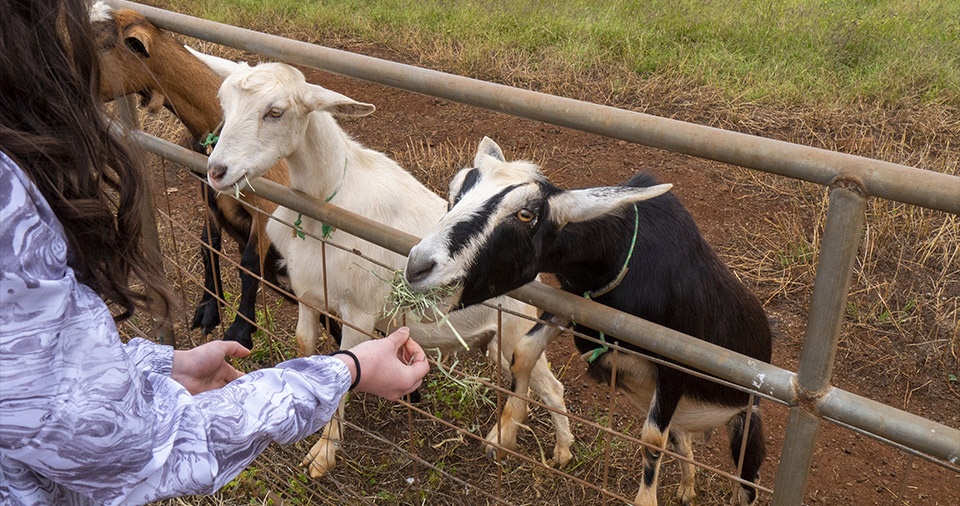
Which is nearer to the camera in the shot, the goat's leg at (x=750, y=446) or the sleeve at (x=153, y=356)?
the sleeve at (x=153, y=356)

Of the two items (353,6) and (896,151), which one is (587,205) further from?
(353,6)

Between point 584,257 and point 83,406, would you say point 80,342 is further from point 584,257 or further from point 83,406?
point 584,257

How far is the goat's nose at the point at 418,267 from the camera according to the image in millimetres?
2021

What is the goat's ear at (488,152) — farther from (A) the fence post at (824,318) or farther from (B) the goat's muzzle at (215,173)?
(A) the fence post at (824,318)

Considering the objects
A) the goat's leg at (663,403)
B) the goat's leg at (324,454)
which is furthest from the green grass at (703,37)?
the goat's leg at (663,403)

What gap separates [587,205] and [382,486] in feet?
5.83

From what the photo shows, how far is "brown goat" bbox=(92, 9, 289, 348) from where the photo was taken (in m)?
3.89

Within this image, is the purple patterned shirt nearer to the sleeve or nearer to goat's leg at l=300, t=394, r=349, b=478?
the sleeve

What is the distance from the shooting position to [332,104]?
3.13 metres

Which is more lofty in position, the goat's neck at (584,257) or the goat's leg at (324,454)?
the goat's neck at (584,257)

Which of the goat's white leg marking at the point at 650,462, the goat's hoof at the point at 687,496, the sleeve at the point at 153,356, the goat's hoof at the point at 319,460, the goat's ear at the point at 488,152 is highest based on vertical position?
the goat's ear at the point at 488,152

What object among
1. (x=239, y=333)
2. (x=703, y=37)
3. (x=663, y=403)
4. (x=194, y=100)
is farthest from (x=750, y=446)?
(x=703, y=37)

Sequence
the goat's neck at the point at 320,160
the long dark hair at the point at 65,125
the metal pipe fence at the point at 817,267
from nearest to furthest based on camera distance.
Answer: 1. the long dark hair at the point at 65,125
2. the metal pipe fence at the point at 817,267
3. the goat's neck at the point at 320,160

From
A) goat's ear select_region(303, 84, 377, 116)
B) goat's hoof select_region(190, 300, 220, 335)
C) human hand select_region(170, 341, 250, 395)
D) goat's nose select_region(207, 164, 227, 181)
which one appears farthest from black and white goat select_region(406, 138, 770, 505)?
goat's hoof select_region(190, 300, 220, 335)
